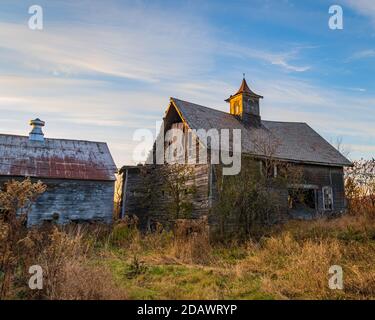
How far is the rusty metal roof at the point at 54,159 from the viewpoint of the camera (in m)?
15.2

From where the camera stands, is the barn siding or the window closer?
the barn siding

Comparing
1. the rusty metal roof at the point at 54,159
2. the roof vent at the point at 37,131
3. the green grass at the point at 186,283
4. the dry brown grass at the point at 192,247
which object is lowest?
the green grass at the point at 186,283

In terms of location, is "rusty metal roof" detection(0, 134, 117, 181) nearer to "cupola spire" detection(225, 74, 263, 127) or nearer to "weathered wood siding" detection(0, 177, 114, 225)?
"weathered wood siding" detection(0, 177, 114, 225)

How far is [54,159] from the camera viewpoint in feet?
53.7

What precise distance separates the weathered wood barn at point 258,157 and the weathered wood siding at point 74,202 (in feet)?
6.20

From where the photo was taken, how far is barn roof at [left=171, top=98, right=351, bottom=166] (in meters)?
16.2

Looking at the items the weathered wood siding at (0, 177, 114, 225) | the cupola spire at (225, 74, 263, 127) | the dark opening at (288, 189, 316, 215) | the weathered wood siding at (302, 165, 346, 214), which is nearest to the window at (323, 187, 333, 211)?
the weathered wood siding at (302, 165, 346, 214)

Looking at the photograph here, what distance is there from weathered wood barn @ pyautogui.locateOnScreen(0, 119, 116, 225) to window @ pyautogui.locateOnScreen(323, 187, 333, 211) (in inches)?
459

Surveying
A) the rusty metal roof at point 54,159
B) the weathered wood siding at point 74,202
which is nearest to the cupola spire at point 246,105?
the rusty metal roof at point 54,159

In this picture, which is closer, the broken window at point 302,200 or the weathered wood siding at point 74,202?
the weathered wood siding at point 74,202

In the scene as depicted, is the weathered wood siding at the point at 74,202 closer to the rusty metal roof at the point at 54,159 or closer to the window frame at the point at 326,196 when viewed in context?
the rusty metal roof at the point at 54,159

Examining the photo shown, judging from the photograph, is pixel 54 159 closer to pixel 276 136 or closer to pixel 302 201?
pixel 276 136

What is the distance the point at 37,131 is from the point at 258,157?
11.8 metres
